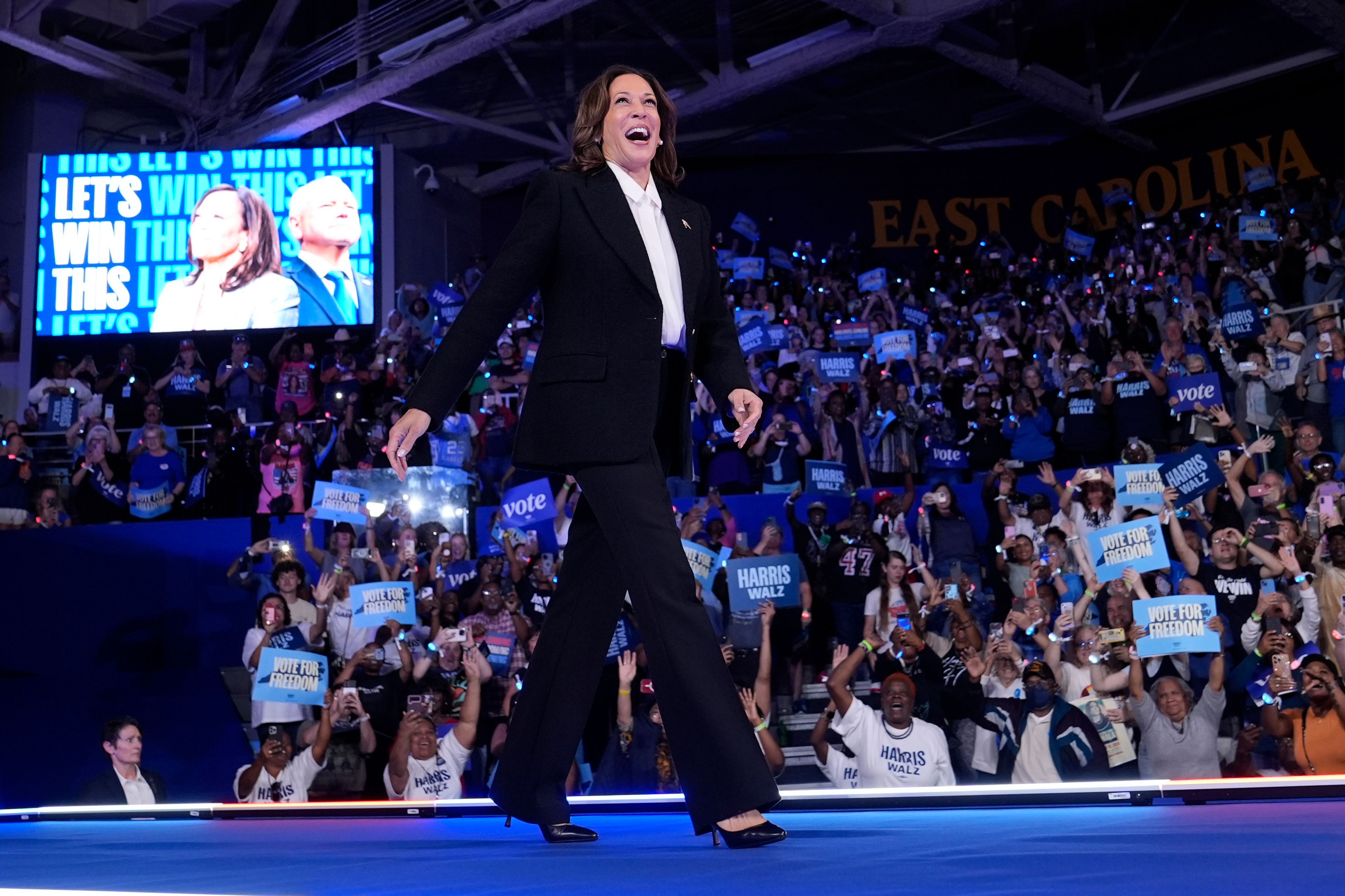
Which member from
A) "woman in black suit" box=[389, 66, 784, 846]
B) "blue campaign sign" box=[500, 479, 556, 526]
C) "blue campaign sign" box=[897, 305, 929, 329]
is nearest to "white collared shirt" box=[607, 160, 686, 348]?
"woman in black suit" box=[389, 66, 784, 846]

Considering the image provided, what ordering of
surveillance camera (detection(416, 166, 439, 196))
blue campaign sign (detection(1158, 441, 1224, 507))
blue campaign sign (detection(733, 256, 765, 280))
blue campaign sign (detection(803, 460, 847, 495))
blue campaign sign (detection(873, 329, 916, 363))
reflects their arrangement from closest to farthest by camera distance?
1. blue campaign sign (detection(1158, 441, 1224, 507))
2. blue campaign sign (detection(803, 460, 847, 495))
3. blue campaign sign (detection(873, 329, 916, 363))
4. blue campaign sign (detection(733, 256, 765, 280))
5. surveillance camera (detection(416, 166, 439, 196))

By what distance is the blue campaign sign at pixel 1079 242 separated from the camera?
13375mm

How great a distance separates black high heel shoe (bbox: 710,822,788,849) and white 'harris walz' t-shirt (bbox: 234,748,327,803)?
5.17 m

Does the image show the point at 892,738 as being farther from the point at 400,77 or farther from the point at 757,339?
the point at 400,77

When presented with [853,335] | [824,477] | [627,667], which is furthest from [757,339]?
[627,667]

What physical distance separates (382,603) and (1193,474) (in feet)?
15.4

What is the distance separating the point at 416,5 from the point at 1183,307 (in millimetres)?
8398

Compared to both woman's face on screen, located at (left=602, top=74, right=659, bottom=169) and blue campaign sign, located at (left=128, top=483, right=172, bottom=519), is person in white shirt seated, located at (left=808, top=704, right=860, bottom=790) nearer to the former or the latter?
woman's face on screen, located at (left=602, top=74, right=659, bottom=169)

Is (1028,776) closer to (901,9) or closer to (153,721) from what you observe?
(153,721)

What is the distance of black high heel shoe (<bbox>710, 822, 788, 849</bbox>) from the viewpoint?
204cm

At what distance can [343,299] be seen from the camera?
14914 mm

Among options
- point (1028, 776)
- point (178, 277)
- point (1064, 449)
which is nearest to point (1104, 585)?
point (1028, 776)

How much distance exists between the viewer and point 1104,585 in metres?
7.11

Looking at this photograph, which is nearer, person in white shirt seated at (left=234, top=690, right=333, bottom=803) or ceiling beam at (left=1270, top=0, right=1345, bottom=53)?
person in white shirt seated at (left=234, top=690, right=333, bottom=803)
